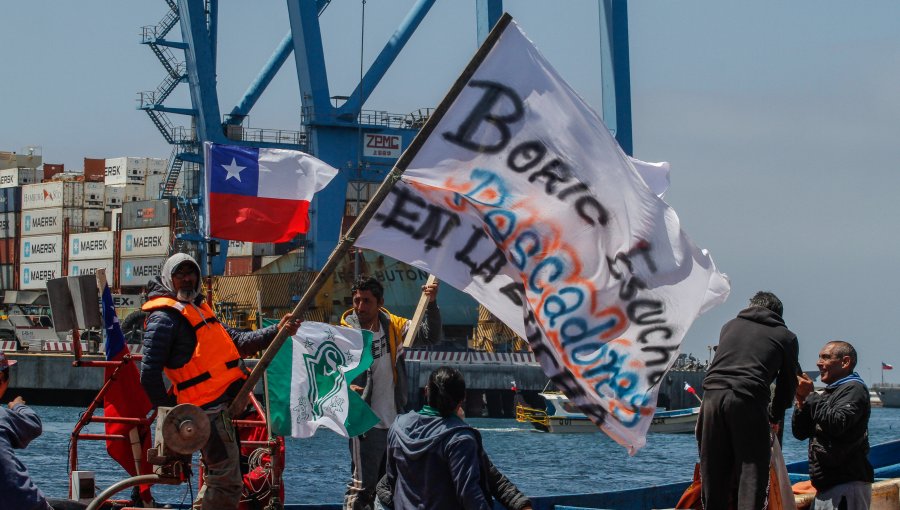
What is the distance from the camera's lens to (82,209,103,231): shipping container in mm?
82000

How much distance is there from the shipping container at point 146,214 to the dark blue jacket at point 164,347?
65.6 m

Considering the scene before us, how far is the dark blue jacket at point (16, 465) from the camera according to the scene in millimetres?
5457

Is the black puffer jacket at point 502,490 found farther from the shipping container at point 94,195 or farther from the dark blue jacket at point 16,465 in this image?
the shipping container at point 94,195

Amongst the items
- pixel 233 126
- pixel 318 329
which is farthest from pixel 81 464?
pixel 233 126

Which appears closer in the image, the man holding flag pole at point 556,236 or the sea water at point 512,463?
the man holding flag pole at point 556,236

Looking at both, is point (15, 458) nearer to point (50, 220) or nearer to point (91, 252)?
point (91, 252)

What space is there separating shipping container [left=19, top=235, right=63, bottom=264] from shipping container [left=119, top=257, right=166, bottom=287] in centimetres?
826

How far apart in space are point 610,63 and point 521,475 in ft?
57.5

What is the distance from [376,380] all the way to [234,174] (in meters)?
1.58

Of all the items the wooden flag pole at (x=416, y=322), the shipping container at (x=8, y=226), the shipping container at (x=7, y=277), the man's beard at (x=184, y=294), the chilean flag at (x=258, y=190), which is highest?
the shipping container at (x=8, y=226)

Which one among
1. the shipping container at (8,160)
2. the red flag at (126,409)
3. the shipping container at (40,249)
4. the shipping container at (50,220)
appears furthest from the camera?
the shipping container at (8,160)

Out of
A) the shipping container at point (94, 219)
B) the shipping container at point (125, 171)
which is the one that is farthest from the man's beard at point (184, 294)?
the shipping container at point (125, 171)

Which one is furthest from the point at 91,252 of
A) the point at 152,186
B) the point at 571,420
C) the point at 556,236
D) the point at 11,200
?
the point at 556,236

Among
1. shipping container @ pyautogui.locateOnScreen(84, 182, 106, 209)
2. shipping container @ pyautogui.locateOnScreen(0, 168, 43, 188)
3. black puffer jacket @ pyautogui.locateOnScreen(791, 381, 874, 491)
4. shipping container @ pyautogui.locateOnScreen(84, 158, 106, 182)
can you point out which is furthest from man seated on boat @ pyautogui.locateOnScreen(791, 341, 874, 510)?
shipping container @ pyautogui.locateOnScreen(84, 158, 106, 182)
